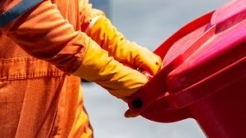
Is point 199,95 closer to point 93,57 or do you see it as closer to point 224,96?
point 224,96

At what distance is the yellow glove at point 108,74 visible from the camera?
186cm

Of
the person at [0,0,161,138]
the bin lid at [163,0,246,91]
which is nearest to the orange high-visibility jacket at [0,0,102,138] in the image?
the person at [0,0,161,138]

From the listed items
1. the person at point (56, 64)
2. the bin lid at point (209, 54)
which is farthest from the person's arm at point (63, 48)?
the bin lid at point (209, 54)

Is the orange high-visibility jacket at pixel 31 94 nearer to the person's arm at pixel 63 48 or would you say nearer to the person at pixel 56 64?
the person at pixel 56 64

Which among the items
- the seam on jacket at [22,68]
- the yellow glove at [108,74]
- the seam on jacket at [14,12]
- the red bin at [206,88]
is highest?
the seam on jacket at [14,12]

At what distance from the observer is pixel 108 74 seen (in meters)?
1.86

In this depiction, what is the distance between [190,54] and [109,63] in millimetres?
164

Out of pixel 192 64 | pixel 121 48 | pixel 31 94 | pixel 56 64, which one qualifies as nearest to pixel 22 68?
pixel 31 94

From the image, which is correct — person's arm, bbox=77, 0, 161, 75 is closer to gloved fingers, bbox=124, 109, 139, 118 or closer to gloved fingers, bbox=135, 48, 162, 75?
gloved fingers, bbox=135, 48, 162, 75

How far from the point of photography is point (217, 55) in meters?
1.76

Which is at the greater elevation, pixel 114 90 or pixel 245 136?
pixel 114 90

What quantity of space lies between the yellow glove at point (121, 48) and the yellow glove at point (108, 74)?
150 millimetres

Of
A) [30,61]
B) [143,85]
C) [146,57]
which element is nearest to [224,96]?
[143,85]

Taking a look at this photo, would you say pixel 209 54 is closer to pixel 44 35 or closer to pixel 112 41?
pixel 44 35
